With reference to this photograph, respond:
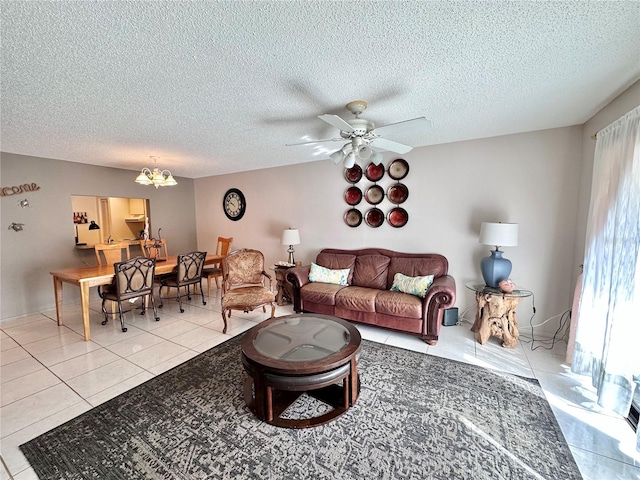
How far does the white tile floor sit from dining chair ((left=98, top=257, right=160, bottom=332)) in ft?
1.34

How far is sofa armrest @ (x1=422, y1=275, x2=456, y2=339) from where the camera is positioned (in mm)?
2938

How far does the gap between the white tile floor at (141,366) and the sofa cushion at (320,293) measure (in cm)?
56

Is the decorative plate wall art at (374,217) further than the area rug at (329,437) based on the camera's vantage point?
Yes

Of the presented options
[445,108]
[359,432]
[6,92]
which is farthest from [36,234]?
[445,108]

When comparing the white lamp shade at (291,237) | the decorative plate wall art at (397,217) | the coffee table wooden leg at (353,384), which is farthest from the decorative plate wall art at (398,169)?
the coffee table wooden leg at (353,384)

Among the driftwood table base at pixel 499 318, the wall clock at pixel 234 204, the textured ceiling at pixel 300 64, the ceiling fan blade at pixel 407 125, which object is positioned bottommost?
the driftwood table base at pixel 499 318

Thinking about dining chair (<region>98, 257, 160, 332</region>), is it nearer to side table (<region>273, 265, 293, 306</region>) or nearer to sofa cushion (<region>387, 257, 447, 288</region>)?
side table (<region>273, 265, 293, 306</region>)

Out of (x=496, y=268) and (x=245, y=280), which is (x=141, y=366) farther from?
(x=496, y=268)

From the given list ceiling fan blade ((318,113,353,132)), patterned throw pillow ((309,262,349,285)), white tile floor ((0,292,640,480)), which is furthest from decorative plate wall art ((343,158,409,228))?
ceiling fan blade ((318,113,353,132))

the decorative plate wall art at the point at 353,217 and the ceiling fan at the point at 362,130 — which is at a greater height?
the ceiling fan at the point at 362,130

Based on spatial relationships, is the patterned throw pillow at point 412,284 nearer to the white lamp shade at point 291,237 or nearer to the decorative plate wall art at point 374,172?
the decorative plate wall art at point 374,172

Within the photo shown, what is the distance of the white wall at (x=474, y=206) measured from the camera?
3.05 meters

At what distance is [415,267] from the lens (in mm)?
3662

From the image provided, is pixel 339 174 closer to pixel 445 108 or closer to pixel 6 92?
pixel 445 108
